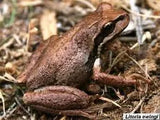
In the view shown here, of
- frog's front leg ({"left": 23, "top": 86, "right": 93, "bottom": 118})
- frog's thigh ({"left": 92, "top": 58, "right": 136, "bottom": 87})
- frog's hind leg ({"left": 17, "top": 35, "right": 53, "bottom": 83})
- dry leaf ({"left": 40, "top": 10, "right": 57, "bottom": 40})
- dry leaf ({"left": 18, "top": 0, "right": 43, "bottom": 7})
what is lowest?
frog's front leg ({"left": 23, "top": 86, "right": 93, "bottom": 118})

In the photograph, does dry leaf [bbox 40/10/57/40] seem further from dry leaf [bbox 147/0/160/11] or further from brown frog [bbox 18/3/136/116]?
dry leaf [bbox 147/0/160/11]

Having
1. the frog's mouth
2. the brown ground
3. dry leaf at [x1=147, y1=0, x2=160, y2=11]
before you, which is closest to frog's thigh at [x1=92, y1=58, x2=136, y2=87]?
the brown ground

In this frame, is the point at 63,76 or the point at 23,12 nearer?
the point at 63,76

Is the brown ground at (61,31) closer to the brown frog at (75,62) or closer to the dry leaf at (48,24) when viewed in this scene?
the dry leaf at (48,24)

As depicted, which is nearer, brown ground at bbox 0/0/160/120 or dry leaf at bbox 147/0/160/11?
brown ground at bbox 0/0/160/120

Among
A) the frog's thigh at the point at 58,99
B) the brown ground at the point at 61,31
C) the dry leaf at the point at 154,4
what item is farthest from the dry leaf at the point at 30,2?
the frog's thigh at the point at 58,99

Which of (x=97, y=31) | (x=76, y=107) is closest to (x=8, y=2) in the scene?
(x=97, y=31)

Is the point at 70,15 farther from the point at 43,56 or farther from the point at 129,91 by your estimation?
the point at 129,91
